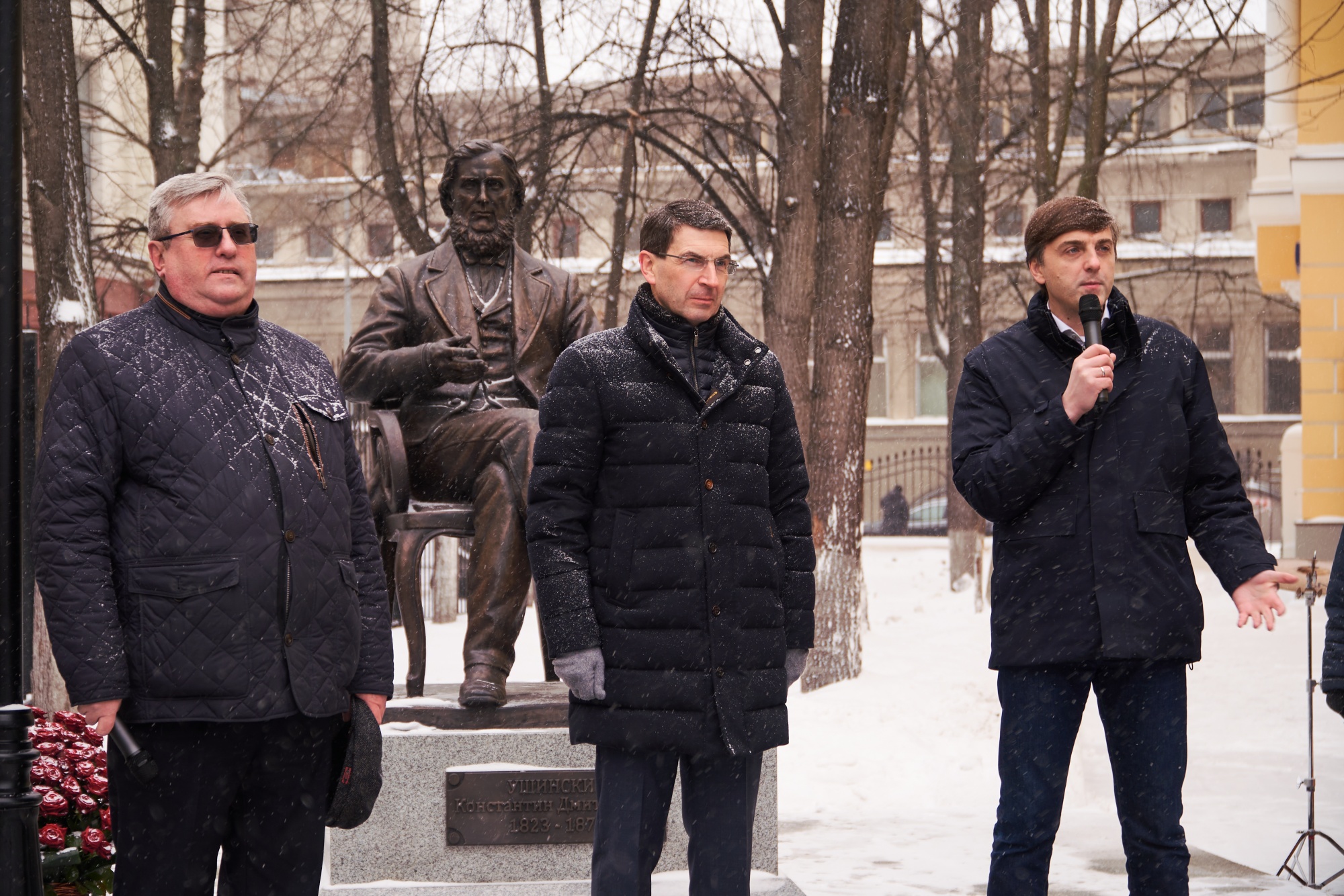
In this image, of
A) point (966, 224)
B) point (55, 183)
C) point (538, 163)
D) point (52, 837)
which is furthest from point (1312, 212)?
point (52, 837)

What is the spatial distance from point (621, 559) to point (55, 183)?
7.67 metres

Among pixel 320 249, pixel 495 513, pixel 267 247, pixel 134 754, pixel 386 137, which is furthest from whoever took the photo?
pixel 267 247

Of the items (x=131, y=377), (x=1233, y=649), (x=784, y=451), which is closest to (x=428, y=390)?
(x=784, y=451)

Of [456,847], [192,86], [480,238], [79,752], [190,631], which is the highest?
[192,86]

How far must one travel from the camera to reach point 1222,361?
3803 centimetres

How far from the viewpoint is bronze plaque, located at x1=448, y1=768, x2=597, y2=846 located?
A: 514cm

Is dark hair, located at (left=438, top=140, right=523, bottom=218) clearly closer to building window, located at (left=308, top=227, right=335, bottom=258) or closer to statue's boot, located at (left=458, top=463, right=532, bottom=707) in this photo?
statue's boot, located at (left=458, top=463, right=532, bottom=707)

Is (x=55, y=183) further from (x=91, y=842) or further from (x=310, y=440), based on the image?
(x=310, y=440)

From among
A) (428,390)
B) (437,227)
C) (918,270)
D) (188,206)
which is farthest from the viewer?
(918,270)

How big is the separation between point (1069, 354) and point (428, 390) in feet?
8.91

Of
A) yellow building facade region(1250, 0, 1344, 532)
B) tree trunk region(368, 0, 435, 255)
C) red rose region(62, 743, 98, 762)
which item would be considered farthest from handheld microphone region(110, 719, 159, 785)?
yellow building facade region(1250, 0, 1344, 532)

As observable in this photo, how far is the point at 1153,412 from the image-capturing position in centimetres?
388

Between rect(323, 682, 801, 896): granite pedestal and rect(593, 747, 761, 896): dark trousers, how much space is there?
53.0 inches

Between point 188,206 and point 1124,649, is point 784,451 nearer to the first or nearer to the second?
point 1124,649
